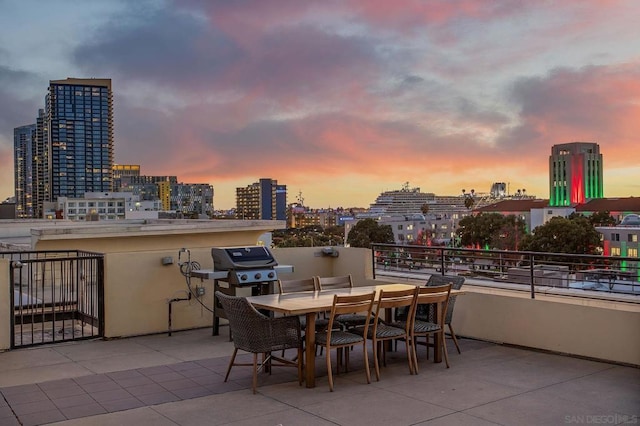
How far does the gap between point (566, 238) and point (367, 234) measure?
21902mm

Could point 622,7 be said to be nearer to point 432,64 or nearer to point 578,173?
point 432,64

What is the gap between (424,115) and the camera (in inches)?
1407

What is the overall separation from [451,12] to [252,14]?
18.8 feet

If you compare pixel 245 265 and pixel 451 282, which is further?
pixel 245 265

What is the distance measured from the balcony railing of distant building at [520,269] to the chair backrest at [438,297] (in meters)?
1.16

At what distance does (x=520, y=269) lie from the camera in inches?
314

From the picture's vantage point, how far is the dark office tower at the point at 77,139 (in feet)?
405

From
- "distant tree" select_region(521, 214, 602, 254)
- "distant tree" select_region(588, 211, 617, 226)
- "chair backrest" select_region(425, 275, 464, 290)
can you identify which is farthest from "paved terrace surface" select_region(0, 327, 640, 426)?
"distant tree" select_region(588, 211, 617, 226)

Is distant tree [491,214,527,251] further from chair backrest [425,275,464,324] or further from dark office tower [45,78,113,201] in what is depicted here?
dark office tower [45,78,113,201]

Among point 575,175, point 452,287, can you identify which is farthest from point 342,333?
point 575,175

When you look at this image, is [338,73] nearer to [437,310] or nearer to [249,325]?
[437,310]

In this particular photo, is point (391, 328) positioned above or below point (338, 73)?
below

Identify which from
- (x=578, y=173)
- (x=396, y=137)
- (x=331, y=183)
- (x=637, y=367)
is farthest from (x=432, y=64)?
(x=578, y=173)

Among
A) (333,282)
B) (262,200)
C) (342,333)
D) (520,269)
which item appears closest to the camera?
(342,333)
